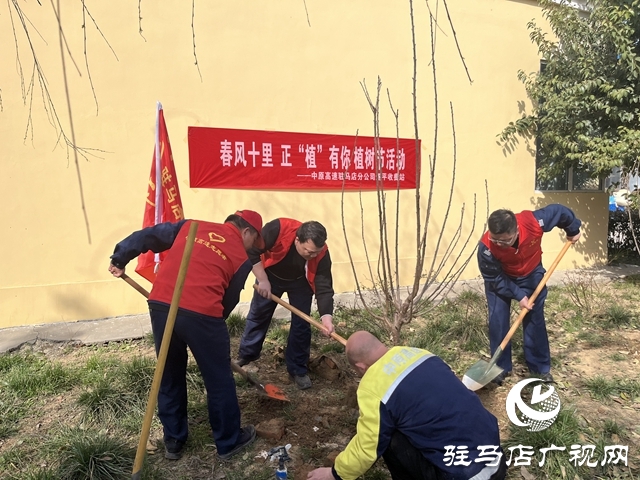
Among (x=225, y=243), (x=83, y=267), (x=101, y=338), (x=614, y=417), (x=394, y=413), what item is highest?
(x=225, y=243)

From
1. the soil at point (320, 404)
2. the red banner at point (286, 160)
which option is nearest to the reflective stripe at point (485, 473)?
the soil at point (320, 404)

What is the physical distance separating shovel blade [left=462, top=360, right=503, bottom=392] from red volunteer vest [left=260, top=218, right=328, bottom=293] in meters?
1.34

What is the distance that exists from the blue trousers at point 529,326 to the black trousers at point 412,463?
192 centimetres

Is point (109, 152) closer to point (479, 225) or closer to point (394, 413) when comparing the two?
point (394, 413)

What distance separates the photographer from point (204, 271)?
8.34 ft

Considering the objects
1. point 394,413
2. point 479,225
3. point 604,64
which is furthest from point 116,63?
point 604,64

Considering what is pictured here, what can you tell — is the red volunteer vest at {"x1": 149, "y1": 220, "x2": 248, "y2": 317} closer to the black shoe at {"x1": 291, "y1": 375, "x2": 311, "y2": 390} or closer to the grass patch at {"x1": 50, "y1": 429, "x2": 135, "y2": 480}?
the grass patch at {"x1": 50, "y1": 429, "x2": 135, "y2": 480}

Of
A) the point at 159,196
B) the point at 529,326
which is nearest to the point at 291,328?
the point at 159,196

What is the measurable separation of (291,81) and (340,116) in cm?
77

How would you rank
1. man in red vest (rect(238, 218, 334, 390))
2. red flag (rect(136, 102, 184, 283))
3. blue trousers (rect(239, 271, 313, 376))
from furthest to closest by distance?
1. red flag (rect(136, 102, 184, 283))
2. blue trousers (rect(239, 271, 313, 376))
3. man in red vest (rect(238, 218, 334, 390))

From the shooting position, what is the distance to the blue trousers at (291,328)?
3766mm

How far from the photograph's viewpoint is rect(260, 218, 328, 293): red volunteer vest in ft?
11.9

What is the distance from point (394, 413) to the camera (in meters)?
1.81

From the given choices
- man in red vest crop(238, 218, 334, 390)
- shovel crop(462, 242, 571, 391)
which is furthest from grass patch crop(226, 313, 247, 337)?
shovel crop(462, 242, 571, 391)
